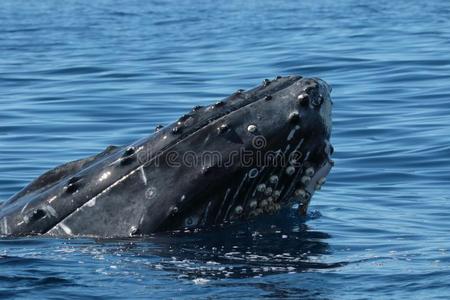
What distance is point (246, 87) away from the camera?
1909 centimetres

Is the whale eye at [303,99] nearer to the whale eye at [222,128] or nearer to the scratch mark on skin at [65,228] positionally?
the whale eye at [222,128]

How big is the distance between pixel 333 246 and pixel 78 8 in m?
30.6

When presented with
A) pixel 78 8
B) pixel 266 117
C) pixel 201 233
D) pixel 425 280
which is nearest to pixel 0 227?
pixel 201 233

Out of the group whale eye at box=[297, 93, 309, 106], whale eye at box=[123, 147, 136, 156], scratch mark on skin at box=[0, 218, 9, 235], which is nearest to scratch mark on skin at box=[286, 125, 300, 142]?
whale eye at box=[297, 93, 309, 106]

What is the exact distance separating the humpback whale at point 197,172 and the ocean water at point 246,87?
6.2 inches

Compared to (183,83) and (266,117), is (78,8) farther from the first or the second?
(266,117)

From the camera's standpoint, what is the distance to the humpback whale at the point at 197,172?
828cm

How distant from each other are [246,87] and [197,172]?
35.7ft

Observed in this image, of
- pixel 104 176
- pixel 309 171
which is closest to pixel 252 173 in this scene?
pixel 309 171

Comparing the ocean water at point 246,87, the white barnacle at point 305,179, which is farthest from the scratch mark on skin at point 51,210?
the white barnacle at point 305,179

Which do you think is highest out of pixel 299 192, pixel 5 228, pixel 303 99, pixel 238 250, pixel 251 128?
pixel 303 99

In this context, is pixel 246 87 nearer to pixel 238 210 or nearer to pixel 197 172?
pixel 238 210

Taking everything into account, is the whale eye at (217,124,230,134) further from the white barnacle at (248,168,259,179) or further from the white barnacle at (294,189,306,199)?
the white barnacle at (294,189,306,199)

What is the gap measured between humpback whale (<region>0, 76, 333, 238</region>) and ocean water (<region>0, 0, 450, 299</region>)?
6.2 inches
